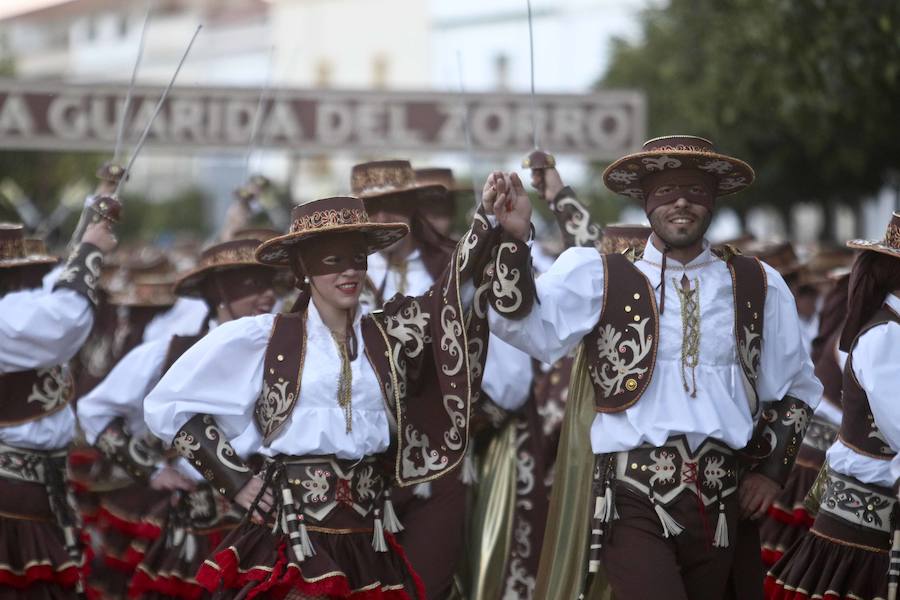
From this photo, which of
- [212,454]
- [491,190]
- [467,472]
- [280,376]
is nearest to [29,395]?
[212,454]

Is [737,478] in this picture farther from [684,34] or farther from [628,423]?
[684,34]

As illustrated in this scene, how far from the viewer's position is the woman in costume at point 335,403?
562 cm

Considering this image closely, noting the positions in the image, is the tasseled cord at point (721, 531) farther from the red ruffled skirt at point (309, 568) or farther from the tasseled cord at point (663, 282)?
the red ruffled skirt at point (309, 568)

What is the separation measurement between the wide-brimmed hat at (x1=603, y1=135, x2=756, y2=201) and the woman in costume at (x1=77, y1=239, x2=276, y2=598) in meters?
2.13

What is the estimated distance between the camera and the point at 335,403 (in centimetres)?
568

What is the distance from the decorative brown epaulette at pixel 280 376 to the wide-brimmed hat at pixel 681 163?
133cm

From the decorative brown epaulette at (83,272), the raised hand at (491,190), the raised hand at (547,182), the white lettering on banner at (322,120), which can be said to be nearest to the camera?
the raised hand at (491,190)

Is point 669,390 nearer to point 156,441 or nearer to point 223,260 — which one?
point 223,260

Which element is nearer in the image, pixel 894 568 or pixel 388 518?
pixel 388 518

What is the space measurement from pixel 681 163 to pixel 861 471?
4.98 feet

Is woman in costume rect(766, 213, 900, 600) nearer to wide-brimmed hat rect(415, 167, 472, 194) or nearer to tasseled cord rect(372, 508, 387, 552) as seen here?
tasseled cord rect(372, 508, 387, 552)

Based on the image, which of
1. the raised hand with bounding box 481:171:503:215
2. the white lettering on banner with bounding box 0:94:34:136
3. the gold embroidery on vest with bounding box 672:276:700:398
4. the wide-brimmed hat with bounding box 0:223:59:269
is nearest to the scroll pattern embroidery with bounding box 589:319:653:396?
the gold embroidery on vest with bounding box 672:276:700:398

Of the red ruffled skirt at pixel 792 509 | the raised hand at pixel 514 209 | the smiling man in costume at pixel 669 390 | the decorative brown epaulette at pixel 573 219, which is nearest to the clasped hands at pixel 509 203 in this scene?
the raised hand at pixel 514 209

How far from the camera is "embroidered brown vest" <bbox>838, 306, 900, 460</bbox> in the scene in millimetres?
6273
